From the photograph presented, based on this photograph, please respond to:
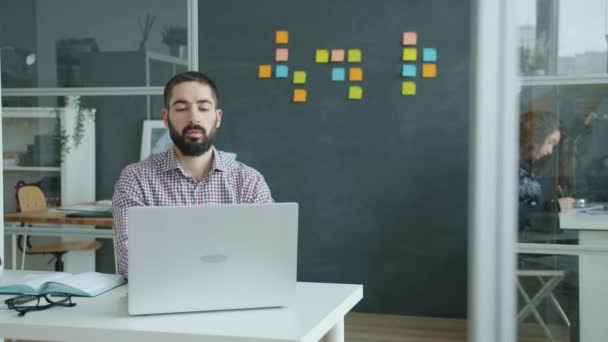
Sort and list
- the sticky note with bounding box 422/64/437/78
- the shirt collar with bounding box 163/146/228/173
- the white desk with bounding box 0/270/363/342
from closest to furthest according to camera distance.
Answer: the white desk with bounding box 0/270/363/342
the shirt collar with bounding box 163/146/228/173
the sticky note with bounding box 422/64/437/78

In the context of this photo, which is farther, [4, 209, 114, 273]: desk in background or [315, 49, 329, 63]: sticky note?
[4, 209, 114, 273]: desk in background

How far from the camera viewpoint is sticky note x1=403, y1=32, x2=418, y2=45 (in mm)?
4445

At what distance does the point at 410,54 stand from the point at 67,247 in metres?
2.46

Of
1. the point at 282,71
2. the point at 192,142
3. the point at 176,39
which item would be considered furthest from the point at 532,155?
the point at 176,39

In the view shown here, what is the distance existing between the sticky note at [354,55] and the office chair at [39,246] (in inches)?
78.0

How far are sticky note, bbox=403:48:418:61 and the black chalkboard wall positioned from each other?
63mm

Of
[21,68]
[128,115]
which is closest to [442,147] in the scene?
[128,115]

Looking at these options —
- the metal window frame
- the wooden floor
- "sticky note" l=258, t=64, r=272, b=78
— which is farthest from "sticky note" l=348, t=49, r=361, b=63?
the metal window frame

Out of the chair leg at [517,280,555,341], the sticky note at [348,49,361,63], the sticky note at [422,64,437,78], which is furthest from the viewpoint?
the sticky note at [348,49,361,63]

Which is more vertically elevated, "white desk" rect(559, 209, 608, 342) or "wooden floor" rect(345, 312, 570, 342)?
"white desk" rect(559, 209, 608, 342)

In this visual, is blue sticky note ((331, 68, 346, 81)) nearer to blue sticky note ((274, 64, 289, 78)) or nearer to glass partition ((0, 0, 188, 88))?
blue sticky note ((274, 64, 289, 78))

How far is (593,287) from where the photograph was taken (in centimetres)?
218

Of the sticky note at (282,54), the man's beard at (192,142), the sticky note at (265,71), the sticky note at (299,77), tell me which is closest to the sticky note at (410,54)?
the sticky note at (299,77)

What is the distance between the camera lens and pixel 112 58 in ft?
15.7
